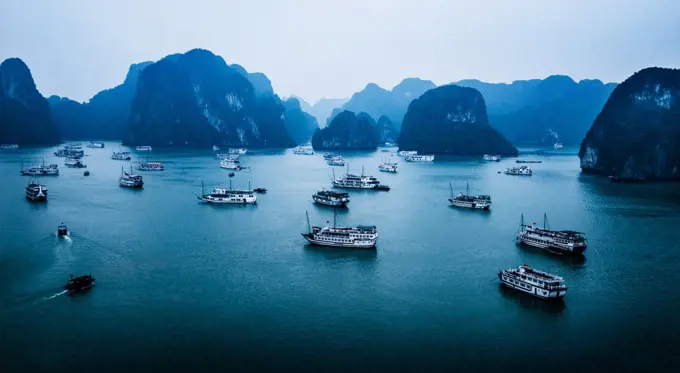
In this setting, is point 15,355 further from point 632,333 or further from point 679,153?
point 679,153

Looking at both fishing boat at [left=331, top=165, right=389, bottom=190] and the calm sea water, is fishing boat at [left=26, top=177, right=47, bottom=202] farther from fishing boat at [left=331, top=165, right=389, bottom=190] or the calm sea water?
fishing boat at [left=331, top=165, right=389, bottom=190]

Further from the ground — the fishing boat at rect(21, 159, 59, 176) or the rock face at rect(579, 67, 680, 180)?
the rock face at rect(579, 67, 680, 180)

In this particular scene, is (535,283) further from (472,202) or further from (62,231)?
(62,231)

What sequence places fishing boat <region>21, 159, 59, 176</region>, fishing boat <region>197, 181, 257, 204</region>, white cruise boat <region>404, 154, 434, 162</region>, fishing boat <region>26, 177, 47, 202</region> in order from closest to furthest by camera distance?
fishing boat <region>26, 177, 47, 202</region> < fishing boat <region>197, 181, 257, 204</region> < fishing boat <region>21, 159, 59, 176</region> < white cruise boat <region>404, 154, 434, 162</region>

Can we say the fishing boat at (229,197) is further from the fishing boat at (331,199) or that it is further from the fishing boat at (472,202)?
the fishing boat at (472,202)

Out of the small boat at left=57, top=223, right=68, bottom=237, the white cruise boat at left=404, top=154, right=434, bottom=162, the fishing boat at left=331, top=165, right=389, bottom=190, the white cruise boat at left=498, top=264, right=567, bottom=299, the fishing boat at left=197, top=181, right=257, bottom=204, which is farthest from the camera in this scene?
the white cruise boat at left=404, top=154, right=434, bottom=162

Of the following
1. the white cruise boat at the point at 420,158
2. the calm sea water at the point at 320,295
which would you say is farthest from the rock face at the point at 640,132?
the white cruise boat at the point at 420,158

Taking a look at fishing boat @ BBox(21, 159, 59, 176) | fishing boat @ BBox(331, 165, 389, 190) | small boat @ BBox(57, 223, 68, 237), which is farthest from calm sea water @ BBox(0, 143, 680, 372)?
fishing boat @ BBox(21, 159, 59, 176)
